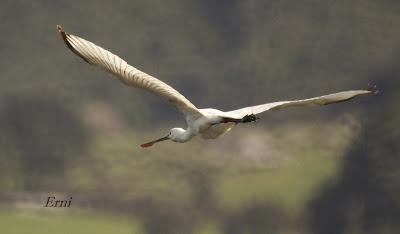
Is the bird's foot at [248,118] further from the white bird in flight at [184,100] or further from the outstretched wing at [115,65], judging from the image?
the outstretched wing at [115,65]

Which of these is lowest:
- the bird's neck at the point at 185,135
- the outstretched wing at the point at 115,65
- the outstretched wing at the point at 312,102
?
the outstretched wing at the point at 115,65

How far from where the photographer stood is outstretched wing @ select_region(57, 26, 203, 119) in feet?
44.4

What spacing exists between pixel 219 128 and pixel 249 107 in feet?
2.92

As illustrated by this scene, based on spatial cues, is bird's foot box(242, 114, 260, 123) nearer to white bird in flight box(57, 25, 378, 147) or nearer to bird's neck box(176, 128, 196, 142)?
white bird in flight box(57, 25, 378, 147)

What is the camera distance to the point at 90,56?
13797mm

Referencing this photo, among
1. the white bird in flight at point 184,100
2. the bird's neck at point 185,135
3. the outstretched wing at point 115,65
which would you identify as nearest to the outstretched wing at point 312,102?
the white bird in flight at point 184,100

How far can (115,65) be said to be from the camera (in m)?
13.9

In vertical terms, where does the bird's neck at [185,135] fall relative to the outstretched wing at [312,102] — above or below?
below

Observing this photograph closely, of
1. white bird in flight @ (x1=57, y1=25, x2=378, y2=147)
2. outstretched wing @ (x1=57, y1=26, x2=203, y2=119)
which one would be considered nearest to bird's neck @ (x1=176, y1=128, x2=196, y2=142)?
white bird in flight @ (x1=57, y1=25, x2=378, y2=147)

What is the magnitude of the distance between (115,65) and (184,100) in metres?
1.89

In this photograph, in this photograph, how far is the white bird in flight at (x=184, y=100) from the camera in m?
13.7

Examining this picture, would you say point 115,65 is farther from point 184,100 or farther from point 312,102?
point 312,102

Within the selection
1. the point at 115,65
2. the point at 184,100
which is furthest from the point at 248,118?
the point at 115,65

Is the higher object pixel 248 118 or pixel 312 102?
pixel 312 102
